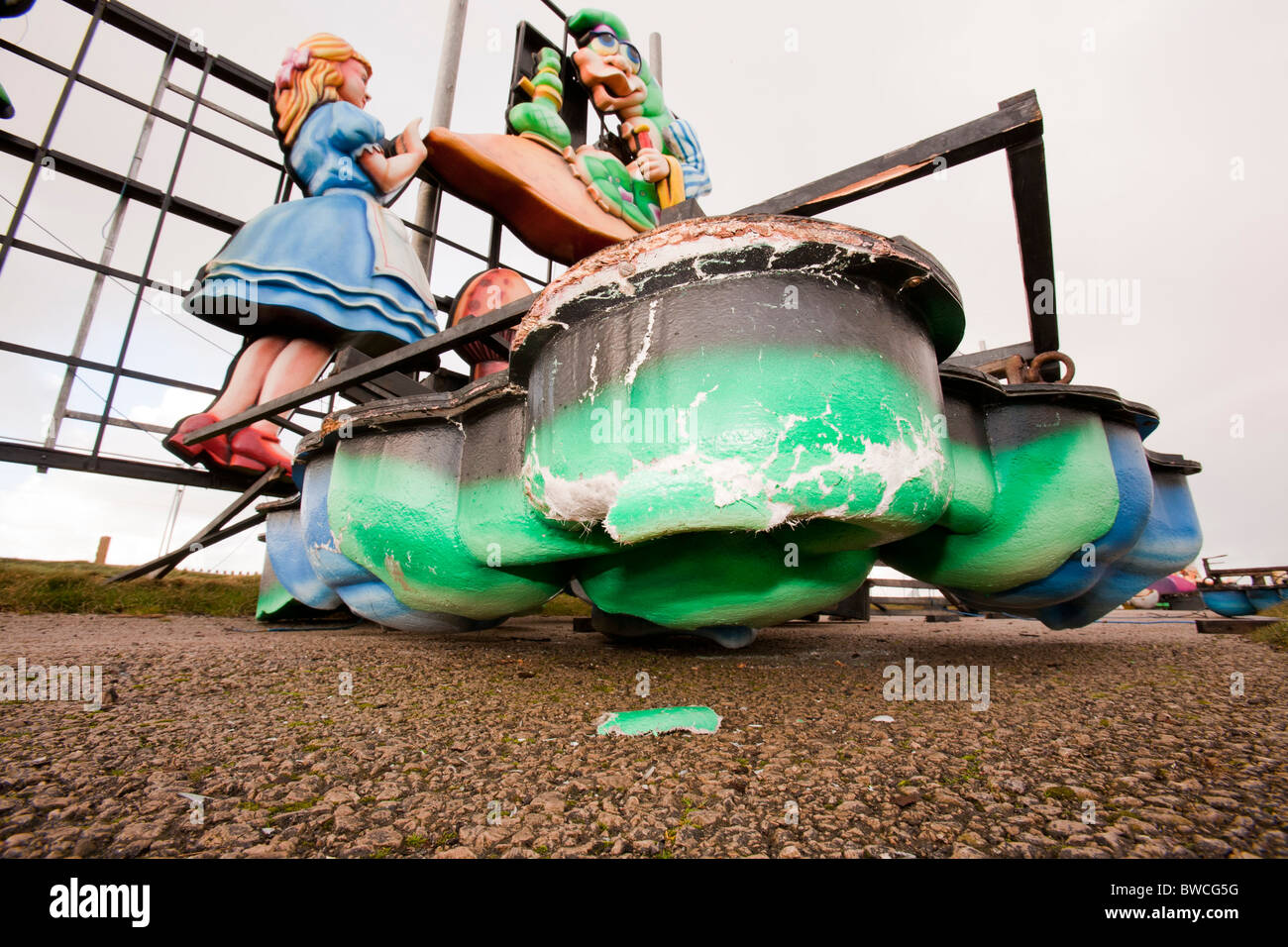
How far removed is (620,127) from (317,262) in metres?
2.02

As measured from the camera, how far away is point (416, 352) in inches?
69.8

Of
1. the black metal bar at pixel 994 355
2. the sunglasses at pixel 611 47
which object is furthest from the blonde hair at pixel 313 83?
the black metal bar at pixel 994 355

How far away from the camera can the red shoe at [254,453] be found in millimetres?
3434

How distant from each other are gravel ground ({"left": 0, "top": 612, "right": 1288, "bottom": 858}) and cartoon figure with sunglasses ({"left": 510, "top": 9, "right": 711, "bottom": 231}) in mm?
2978

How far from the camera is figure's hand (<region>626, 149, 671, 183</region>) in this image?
3.07 m

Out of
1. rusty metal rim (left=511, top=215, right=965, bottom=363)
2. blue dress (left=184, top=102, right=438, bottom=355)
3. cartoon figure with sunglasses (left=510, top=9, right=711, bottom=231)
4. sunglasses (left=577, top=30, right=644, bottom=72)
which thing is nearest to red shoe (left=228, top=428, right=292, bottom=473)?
blue dress (left=184, top=102, right=438, bottom=355)

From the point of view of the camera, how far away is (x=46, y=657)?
5.09 ft

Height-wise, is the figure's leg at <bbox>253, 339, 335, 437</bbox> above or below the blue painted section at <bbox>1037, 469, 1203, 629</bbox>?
above

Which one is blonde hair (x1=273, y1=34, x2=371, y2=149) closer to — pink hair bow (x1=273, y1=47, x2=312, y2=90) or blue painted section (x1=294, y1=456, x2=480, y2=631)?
pink hair bow (x1=273, y1=47, x2=312, y2=90)

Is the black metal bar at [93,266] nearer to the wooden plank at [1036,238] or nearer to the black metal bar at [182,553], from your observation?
the black metal bar at [182,553]

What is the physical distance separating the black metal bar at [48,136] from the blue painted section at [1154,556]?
5.64 m

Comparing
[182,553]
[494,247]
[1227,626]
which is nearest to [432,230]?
[494,247]

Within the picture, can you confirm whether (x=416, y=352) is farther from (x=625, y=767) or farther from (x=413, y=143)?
(x=413, y=143)
